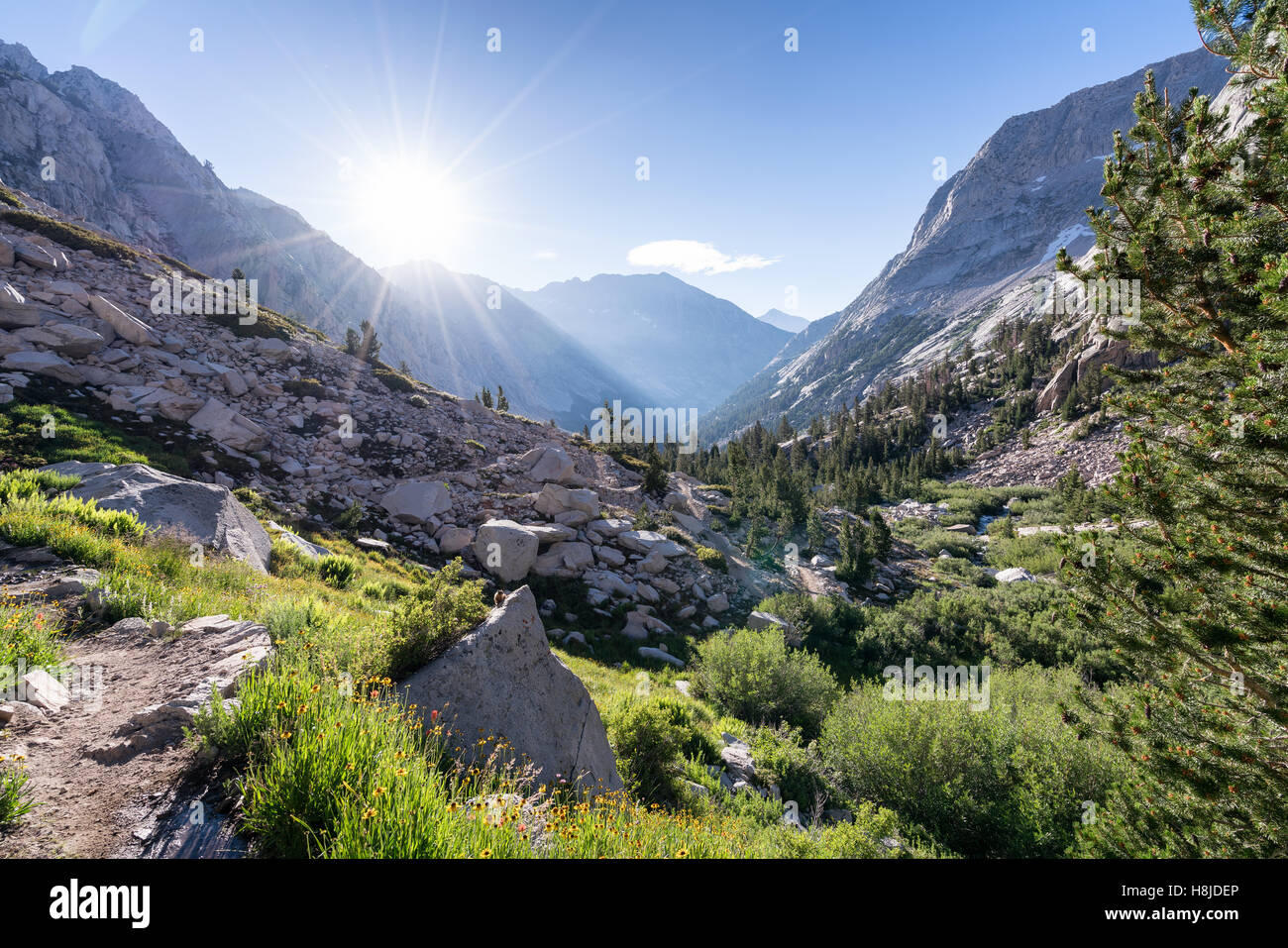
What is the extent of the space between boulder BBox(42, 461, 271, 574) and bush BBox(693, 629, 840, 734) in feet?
42.5

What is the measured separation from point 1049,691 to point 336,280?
23542cm

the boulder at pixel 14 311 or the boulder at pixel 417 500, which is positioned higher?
the boulder at pixel 14 311

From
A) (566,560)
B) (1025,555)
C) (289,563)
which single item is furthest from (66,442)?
(1025,555)

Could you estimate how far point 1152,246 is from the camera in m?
5.90

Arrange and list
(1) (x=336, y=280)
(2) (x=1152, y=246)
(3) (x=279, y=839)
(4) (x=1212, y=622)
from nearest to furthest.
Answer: (3) (x=279, y=839)
(4) (x=1212, y=622)
(2) (x=1152, y=246)
(1) (x=336, y=280)

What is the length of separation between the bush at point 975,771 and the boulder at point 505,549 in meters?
12.0

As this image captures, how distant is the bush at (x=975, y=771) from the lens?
9.53 m

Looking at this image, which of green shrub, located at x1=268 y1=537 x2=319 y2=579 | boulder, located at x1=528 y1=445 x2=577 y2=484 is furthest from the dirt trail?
boulder, located at x1=528 y1=445 x2=577 y2=484

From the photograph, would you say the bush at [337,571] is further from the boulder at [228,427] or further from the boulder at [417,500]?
the boulder at [228,427]

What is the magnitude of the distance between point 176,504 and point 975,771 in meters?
19.3

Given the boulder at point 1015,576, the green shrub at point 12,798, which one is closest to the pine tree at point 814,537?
the boulder at point 1015,576

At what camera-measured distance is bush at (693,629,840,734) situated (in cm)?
1448
